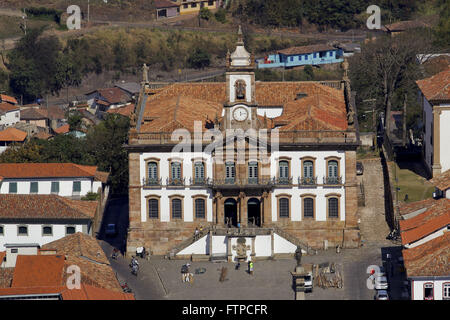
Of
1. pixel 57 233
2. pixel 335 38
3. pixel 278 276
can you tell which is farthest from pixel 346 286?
pixel 335 38

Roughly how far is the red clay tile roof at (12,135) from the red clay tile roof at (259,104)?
30.0 metres

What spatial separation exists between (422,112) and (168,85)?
2239 cm

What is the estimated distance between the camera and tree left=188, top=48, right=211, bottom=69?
7146 inches

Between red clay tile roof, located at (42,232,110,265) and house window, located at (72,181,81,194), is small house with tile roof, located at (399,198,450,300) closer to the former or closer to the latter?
red clay tile roof, located at (42,232,110,265)

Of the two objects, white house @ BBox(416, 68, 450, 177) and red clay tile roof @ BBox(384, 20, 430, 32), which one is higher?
red clay tile roof @ BBox(384, 20, 430, 32)

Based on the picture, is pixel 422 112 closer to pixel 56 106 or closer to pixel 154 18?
pixel 56 106

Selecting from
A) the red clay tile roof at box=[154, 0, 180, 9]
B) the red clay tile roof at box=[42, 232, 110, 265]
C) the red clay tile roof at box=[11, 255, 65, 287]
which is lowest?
the red clay tile roof at box=[11, 255, 65, 287]

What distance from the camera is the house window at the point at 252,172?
101 meters

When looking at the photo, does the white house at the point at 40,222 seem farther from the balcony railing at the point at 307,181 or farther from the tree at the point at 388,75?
the tree at the point at 388,75

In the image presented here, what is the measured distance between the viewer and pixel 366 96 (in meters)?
131

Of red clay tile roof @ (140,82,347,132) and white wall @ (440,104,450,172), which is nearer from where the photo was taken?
red clay tile roof @ (140,82,347,132)

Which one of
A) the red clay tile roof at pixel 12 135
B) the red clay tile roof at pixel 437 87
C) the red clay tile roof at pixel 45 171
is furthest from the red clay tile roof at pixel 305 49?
the red clay tile roof at pixel 45 171

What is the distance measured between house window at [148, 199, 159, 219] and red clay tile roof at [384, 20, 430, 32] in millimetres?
72381

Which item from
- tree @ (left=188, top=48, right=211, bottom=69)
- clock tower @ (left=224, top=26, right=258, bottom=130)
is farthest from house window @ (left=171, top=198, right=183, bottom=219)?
tree @ (left=188, top=48, right=211, bottom=69)
